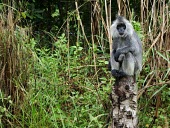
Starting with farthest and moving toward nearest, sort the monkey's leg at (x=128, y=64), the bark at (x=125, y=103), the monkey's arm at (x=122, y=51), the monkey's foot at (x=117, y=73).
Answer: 1. the monkey's arm at (x=122, y=51)
2. the monkey's leg at (x=128, y=64)
3. the monkey's foot at (x=117, y=73)
4. the bark at (x=125, y=103)

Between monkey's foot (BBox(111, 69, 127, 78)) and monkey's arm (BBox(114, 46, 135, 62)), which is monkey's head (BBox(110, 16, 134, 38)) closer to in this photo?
monkey's arm (BBox(114, 46, 135, 62))

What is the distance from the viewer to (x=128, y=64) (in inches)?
194

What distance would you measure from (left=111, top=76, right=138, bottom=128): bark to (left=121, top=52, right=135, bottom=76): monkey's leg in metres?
0.37

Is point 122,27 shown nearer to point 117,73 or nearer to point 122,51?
point 122,51

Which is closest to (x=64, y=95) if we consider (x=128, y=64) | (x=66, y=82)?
(x=66, y=82)

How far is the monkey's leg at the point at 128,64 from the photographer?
475cm

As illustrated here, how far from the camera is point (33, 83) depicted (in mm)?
5156

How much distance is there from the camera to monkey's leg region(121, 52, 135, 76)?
4.75 m

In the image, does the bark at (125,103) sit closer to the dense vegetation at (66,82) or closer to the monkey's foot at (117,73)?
the monkey's foot at (117,73)

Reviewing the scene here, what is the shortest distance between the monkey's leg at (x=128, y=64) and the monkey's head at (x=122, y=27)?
27 cm

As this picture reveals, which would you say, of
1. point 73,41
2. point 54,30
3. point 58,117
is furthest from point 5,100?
point 54,30

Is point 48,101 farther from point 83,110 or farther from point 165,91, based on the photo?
point 165,91

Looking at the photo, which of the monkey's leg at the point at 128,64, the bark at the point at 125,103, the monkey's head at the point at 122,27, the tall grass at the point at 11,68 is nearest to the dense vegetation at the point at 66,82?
the tall grass at the point at 11,68

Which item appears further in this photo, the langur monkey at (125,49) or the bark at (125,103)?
the langur monkey at (125,49)
